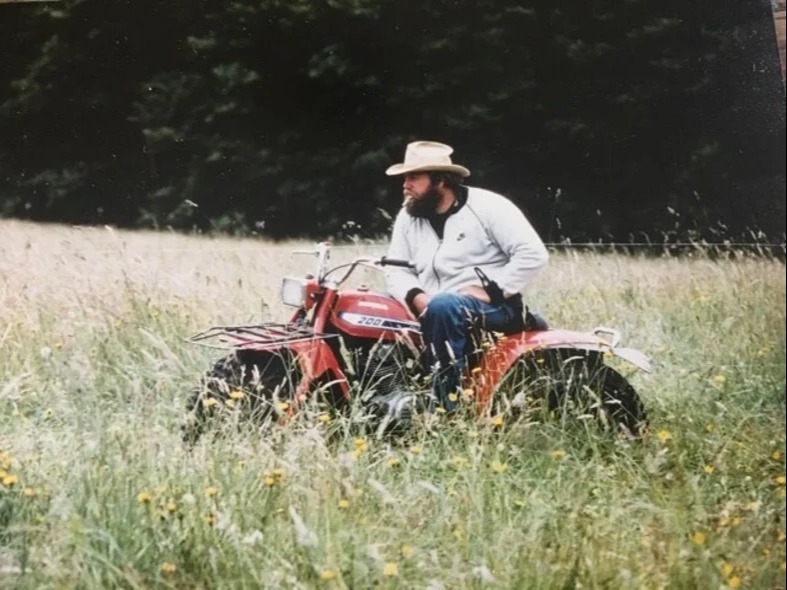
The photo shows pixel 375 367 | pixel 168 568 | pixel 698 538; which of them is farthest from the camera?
pixel 375 367

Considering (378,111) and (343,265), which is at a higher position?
(378,111)

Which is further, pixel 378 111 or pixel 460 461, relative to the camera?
pixel 378 111

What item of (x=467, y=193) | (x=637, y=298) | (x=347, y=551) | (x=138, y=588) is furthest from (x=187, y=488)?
(x=637, y=298)

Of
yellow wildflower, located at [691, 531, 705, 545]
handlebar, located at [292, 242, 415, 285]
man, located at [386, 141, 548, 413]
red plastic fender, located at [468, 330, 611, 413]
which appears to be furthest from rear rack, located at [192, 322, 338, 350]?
yellow wildflower, located at [691, 531, 705, 545]

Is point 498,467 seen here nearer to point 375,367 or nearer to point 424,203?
point 375,367

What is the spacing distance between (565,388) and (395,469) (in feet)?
1.29

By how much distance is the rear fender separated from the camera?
221 cm

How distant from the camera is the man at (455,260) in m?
2.22

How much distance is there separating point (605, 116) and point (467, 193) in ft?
1.06

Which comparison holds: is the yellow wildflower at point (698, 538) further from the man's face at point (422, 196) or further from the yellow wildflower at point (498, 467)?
the man's face at point (422, 196)

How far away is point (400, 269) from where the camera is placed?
230 centimetres

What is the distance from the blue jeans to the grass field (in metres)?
0.07

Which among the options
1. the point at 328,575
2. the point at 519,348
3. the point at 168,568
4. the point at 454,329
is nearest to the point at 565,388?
the point at 519,348

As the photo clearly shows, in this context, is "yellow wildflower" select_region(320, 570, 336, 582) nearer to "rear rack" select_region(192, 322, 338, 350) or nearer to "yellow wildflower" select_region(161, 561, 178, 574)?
"yellow wildflower" select_region(161, 561, 178, 574)
